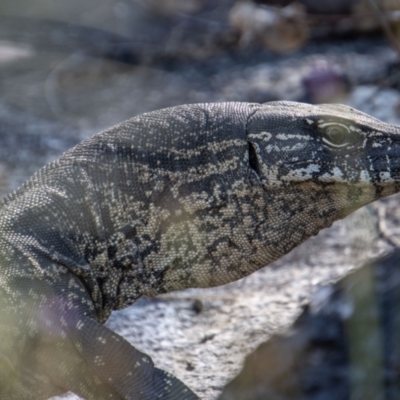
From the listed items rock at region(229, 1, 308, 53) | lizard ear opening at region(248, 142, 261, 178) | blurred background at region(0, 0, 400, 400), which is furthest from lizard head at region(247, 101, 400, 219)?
rock at region(229, 1, 308, 53)

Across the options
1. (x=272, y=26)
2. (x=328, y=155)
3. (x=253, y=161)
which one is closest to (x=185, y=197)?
(x=253, y=161)

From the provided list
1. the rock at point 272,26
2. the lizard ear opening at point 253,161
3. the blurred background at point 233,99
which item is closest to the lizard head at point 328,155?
the lizard ear opening at point 253,161

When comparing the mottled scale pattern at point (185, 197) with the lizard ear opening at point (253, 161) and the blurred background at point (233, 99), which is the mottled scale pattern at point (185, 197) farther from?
the blurred background at point (233, 99)

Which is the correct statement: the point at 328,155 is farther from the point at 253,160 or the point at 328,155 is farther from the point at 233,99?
the point at 233,99

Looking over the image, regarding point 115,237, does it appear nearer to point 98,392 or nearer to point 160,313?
point 98,392

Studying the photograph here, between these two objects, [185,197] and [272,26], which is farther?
[272,26]

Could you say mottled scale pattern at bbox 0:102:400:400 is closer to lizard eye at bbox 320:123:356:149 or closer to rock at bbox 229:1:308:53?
lizard eye at bbox 320:123:356:149

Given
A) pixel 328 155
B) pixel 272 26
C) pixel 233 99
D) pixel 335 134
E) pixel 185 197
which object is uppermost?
pixel 272 26

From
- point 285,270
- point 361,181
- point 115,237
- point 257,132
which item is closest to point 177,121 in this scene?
point 257,132
